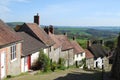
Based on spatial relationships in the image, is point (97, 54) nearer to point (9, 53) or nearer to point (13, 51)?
point (13, 51)

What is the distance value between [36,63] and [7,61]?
11.0 meters

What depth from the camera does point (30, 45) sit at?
36.2 m

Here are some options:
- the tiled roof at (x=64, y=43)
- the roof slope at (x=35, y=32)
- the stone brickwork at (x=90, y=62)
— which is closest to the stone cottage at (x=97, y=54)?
the stone brickwork at (x=90, y=62)

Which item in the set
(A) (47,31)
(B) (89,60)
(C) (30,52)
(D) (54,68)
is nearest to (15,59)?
(C) (30,52)

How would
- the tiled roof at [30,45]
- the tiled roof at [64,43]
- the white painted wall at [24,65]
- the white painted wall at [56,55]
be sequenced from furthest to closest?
the tiled roof at [64,43] < the white painted wall at [56,55] < the tiled roof at [30,45] < the white painted wall at [24,65]

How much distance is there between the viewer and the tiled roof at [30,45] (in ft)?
108

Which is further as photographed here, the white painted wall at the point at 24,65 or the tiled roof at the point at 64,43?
the tiled roof at the point at 64,43

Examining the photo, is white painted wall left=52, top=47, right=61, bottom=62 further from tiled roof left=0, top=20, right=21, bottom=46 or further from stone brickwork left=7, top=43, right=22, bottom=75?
tiled roof left=0, top=20, right=21, bottom=46

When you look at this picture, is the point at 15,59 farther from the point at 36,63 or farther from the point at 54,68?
the point at 54,68

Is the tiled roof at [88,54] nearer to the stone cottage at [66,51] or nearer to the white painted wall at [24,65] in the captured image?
the stone cottage at [66,51]

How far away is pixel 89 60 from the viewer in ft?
237

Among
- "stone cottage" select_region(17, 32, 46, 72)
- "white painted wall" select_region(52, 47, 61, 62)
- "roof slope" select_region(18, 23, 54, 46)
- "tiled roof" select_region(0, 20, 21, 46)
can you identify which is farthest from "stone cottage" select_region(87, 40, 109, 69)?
"tiled roof" select_region(0, 20, 21, 46)

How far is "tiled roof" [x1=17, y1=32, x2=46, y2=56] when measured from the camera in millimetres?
33056

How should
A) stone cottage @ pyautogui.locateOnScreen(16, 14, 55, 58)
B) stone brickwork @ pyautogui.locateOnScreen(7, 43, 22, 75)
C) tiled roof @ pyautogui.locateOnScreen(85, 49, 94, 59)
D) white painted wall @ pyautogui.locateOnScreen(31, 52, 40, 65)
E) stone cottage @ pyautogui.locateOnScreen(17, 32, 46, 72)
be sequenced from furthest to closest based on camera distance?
tiled roof @ pyautogui.locateOnScreen(85, 49, 94, 59), stone cottage @ pyautogui.locateOnScreen(16, 14, 55, 58), white painted wall @ pyautogui.locateOnScreen(31, 52, 40, 65), stone cottage @ pyautogui.locateOnScreen(17, 32, 46, 72), stone brickwork @ pyautogui.locateOnScreen(7, 43, 22, 75)
